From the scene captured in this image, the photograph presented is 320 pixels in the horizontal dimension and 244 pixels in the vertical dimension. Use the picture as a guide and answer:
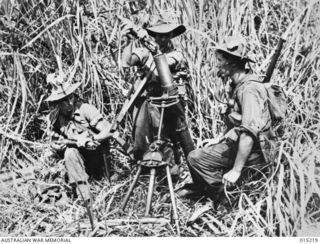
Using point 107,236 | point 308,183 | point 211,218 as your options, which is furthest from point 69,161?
point 308,183

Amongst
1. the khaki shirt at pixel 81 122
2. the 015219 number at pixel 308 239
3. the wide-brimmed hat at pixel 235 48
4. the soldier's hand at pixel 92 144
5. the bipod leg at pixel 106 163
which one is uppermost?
the wide-brimmed hat at pixel 235 48

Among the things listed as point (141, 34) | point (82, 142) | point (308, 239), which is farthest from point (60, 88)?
point (308, 239)

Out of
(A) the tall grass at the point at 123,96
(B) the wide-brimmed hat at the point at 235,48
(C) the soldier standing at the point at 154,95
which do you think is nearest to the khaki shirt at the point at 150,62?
(C) the soldier standing at the point at 154,95

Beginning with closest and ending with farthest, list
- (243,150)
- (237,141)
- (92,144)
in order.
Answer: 1. (243,150)
2. (237,141)
3. (92,144)

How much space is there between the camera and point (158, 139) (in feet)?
11.5

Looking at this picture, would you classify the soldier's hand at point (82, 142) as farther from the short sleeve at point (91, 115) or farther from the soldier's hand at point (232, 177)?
→ the soldier's hand at point (232, 177)

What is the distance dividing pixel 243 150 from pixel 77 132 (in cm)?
152

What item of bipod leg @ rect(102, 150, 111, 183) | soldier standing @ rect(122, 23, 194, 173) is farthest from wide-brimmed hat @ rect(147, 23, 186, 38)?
bipod leg @ rect(102, 150, 111, 183)

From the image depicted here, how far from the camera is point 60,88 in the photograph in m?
4.05

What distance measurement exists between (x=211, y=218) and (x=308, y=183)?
0.76m

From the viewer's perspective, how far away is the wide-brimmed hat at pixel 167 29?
3.80 m

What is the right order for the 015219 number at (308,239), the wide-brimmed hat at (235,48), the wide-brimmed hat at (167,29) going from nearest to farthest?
the 015219 number at (308,239)
the wide-brimmed hat at (235,48)
the wide-brimmed hat at (167,29)

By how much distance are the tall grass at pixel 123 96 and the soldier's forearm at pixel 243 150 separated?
0.19m

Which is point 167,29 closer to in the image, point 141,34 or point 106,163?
point 141,34
